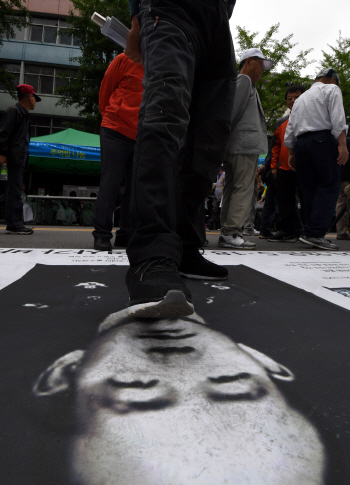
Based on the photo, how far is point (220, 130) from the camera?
165 centimetres

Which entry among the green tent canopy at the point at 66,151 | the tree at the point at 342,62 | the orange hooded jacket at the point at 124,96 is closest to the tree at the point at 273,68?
the tree at the point at 342,62

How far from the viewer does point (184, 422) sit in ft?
2.14

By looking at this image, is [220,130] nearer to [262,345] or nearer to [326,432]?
[262,345]

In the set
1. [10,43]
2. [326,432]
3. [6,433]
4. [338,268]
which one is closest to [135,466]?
[6,433]

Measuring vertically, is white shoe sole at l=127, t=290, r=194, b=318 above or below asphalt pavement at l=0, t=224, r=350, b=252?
above

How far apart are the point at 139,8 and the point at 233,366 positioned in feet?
3.88

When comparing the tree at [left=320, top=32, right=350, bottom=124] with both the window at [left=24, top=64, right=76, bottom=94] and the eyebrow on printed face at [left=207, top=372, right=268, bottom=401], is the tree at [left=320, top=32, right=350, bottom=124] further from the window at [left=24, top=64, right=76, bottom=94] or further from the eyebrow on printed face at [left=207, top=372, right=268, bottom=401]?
the eyebrow on printed face at [left=207, top=372, right=268, bottom=401]

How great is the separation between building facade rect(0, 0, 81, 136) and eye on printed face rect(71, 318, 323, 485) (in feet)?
69.3

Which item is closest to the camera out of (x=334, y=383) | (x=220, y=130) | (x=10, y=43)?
(x=334, y=383)

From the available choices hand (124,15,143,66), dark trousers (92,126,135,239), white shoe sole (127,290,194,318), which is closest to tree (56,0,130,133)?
dark trousers (92,126,135,239)

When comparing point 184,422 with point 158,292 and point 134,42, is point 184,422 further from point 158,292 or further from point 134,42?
point 134,42

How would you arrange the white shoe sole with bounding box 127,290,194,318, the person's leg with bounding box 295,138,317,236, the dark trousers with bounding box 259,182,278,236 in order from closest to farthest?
the white shoe sole with bounding box 127,290,194,318
the person's leg with bounding box 295,138,317,236
the dark trousers with bounding box 259,182,278,236

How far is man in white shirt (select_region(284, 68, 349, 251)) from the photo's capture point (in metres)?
3.54

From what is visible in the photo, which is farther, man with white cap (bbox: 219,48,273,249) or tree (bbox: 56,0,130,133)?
tree (bbox: 56,0,130,133)
